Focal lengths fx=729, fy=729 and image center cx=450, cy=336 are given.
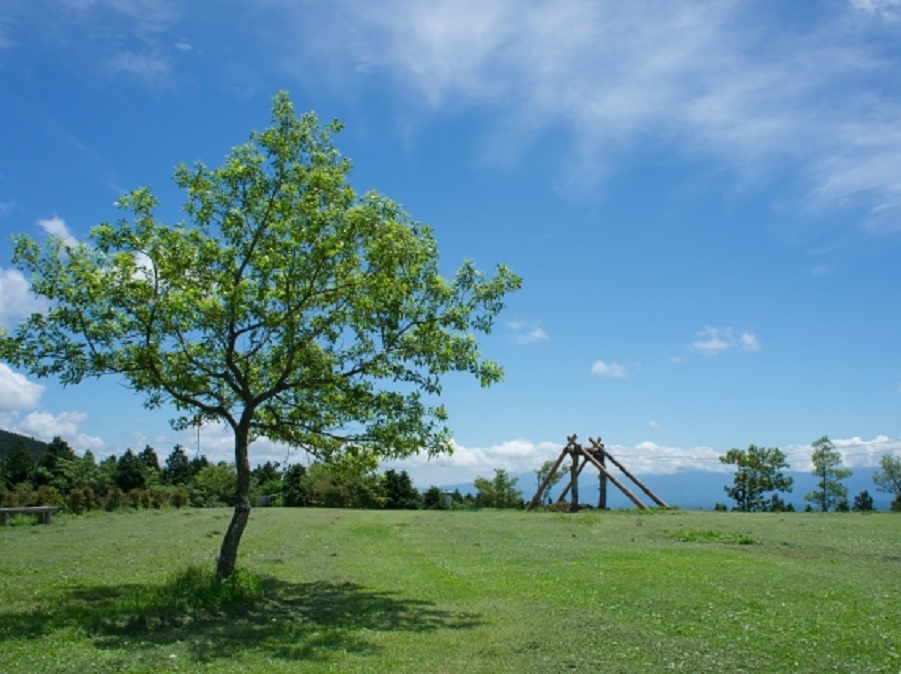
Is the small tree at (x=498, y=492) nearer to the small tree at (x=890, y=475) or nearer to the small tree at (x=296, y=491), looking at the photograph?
the small tree at (x=296, y=491)

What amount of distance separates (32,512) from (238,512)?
96.9ft

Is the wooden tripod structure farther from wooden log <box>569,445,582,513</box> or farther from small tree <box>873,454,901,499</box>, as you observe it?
small tree <box>873,454,901,499</box>

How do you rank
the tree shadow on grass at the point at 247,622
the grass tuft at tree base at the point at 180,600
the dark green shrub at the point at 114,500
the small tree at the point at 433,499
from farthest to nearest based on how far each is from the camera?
the small tree at the point at 433,499 → the dark green shrub at the point at 114,500 → the grass tuft at tree base at the point at 180,600 → the tree shadow on grass at the point at 247,622

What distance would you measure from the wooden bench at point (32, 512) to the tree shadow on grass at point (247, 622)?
24667 mm

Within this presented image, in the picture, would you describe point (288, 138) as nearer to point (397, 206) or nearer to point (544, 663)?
point (397, 206)

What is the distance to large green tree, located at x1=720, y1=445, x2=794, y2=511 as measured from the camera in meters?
81.1

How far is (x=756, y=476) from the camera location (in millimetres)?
81250

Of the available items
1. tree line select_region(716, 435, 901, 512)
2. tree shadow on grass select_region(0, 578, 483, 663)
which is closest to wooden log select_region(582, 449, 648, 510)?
tree line select_region(716, 435, 901, 512)

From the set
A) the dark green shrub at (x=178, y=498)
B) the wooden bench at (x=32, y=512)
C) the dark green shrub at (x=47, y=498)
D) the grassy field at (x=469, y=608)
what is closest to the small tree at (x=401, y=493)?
the dark green shrub at (x=178, y=498)

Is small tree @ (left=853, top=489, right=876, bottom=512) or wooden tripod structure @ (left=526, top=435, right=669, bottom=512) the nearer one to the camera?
wooden tripod structure @ (left=526, top=435, right=669, bottom=512)

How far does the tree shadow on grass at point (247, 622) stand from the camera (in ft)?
40.5

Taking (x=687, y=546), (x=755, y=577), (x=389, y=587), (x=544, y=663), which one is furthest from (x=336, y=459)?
(x=687, y=546)

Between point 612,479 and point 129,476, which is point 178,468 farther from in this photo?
point 612,479

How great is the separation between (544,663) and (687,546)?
19.4 meters
